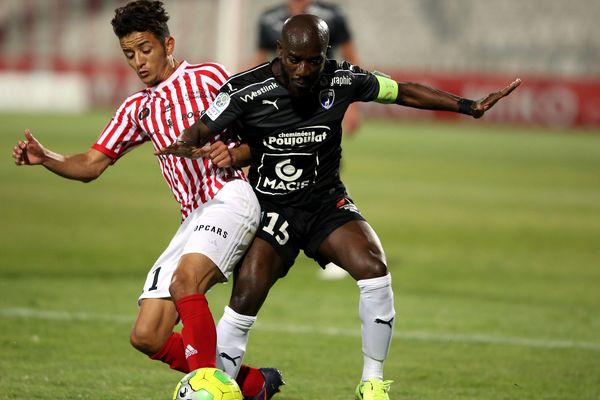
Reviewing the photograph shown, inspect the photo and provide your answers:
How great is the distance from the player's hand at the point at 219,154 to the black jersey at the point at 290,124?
9cm

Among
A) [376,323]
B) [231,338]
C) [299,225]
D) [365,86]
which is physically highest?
[365,86]

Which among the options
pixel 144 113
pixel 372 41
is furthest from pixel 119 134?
pixel 372 41

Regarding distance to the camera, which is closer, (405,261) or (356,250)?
(356,250)

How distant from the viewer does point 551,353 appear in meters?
7.32

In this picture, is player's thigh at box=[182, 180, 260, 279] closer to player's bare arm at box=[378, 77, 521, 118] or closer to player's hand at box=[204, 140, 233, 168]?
player's hand at box=[204, 140, 233, 168]

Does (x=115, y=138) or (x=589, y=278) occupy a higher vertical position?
(x=115, y=138)

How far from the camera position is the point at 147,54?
567 cm

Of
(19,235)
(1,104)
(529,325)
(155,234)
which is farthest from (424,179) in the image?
(1,104)

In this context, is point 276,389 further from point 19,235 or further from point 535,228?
point 535,228

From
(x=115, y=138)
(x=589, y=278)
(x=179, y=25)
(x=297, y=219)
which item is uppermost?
(x=179, y=25)

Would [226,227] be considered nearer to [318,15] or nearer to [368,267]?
[368,267]

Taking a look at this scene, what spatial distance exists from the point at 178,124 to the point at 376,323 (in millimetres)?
1552

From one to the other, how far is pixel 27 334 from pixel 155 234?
5795 millimetres

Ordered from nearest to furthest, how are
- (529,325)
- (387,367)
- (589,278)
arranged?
(387,367), (529,325), (589,278)
